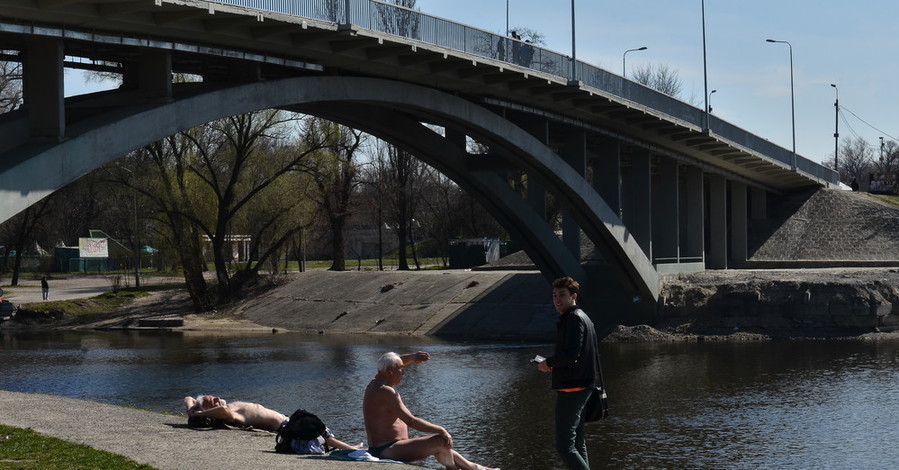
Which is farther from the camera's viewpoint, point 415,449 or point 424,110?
point 424,110

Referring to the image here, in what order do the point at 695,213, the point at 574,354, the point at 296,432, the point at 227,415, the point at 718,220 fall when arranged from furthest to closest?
the point at 718,220 → the point at 695,213 → the point at 227,415 → the point at 296,432 → the point at 574,354

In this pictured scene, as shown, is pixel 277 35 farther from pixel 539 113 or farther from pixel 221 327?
pixel 221 327

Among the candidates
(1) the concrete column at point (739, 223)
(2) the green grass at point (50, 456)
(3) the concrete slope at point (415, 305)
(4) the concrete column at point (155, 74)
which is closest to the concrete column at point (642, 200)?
(3) the concrete slope at point (415, 305)

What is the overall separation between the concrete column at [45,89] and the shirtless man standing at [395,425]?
882 cm

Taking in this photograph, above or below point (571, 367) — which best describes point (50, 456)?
below

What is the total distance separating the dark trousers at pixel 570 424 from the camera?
389 inches

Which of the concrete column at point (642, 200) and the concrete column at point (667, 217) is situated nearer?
the concrete column at point (642, 200)

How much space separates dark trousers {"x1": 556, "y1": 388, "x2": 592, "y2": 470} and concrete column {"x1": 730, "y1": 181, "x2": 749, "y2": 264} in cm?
4141

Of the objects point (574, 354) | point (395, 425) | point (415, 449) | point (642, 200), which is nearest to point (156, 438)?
point (395, 425)

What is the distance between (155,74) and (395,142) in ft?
39.1

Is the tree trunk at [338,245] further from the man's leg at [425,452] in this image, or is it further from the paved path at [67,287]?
the man's leg at [425,452]

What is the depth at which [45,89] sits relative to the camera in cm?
1795

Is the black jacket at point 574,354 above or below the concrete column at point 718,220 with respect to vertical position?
below

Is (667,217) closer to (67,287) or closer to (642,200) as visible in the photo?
(642,200)
